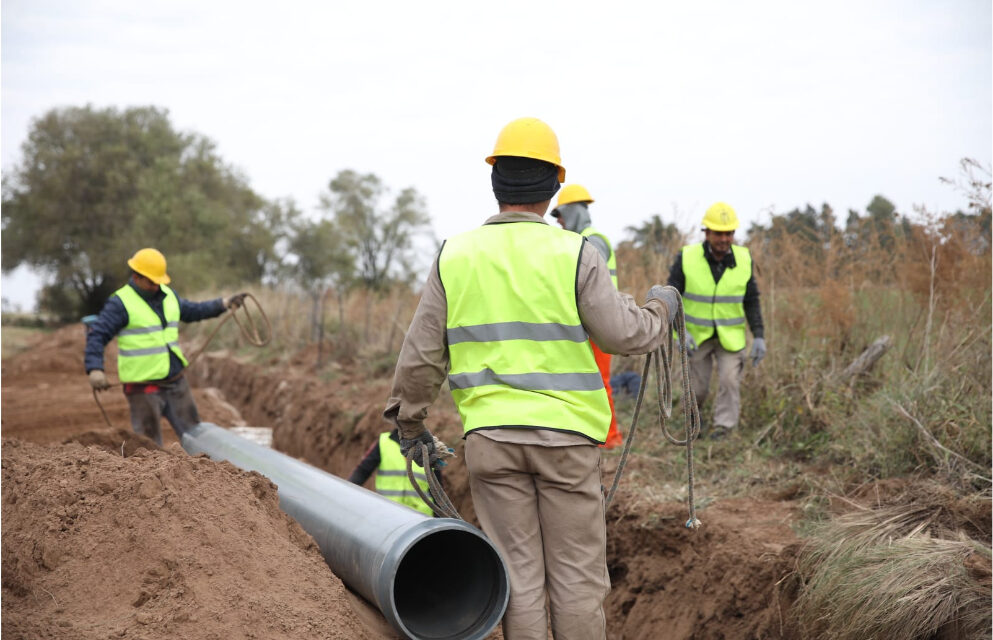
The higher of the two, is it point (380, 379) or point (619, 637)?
point (380, 379)

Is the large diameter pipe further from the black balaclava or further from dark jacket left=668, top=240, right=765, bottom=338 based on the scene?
dark jacket left=668, top=240, right=765, bottom=338

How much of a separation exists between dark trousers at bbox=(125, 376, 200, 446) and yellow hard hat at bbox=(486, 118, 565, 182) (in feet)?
16.2

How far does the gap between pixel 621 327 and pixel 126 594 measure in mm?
2130

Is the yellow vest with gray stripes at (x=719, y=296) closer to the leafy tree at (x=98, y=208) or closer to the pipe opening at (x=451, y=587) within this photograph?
the pipe opening at (x=451, y=587)

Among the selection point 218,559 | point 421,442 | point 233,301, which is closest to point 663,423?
point 421,442

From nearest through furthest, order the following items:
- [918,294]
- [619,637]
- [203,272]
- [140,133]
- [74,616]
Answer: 1. [74,616]
2. [619,637]
3. [918,294]
4. [203,272]
5. [140,133]

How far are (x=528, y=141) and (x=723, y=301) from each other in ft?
13.5

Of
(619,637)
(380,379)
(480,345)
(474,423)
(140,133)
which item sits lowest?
(619,637)

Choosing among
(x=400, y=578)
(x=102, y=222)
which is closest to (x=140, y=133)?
(x=102, y=222)

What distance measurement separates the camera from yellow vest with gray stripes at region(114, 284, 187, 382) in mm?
6852

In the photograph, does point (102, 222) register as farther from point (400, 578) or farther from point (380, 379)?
point (400, 578)

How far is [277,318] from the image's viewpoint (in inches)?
666

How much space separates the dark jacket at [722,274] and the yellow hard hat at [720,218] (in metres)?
0.21

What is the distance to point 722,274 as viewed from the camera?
6879mm
